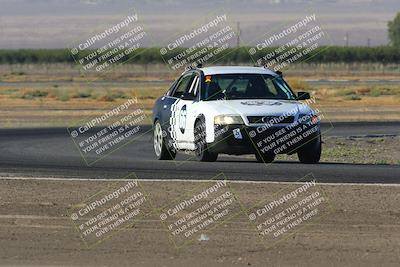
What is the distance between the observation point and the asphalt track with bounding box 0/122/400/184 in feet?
58.4

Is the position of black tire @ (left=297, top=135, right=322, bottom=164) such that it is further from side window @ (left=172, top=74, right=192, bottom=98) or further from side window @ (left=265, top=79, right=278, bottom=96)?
side window @ (left=172, top=74, right=192, bottom=98)

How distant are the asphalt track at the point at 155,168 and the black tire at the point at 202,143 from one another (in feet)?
0.48

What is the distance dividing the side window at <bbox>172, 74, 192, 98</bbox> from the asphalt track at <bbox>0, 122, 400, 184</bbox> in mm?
1109

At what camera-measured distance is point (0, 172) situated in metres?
18.5

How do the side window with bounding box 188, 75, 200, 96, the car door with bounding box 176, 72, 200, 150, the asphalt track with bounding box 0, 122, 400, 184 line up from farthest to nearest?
the side window with bounding box 188, 75, 200, 96 → the car door with bounding box 176, 72, 200, 150 → the asphalt track with bounding box 0, 122, 400, 184

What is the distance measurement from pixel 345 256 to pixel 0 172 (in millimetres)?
8422

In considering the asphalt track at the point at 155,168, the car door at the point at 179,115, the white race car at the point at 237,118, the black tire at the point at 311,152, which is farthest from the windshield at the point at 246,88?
the asphalt track at the point at 155,168

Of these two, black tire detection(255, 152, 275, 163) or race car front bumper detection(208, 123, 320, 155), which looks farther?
black tire detection(255, 152, 275, 163)

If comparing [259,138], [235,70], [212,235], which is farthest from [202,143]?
[212,235]

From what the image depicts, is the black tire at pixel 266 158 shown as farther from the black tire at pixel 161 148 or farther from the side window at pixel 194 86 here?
the black tire at pixel 161 148

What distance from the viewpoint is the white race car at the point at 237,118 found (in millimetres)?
19609

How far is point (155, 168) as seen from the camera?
63.8ft

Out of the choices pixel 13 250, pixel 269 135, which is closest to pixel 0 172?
pixel 269 135

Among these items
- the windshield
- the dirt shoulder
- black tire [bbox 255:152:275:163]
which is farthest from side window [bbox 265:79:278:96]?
the dirt shoulder
